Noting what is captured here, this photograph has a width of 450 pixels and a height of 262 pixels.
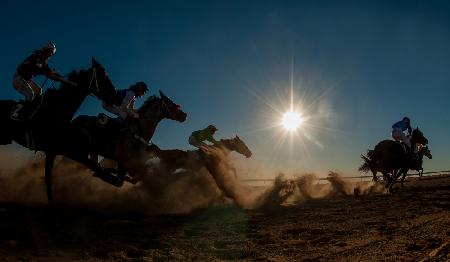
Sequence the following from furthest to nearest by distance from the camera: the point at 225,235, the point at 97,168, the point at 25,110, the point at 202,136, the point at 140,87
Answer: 1. the point at 202,136
2. the point at 140,87
3. the point at 97,168
4. the point at 25,110
5. the point at 225,235

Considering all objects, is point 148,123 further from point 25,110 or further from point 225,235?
point 225,235

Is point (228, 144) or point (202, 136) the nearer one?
point (202, 136)

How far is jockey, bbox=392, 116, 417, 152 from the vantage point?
17.6 meters

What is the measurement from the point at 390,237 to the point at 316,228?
1605 mm

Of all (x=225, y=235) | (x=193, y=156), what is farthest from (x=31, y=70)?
(x=225, y=235)

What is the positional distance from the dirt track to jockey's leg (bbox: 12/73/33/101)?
8.27 ft

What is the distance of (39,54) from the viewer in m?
8.98

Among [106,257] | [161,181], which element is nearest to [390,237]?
[106,257]

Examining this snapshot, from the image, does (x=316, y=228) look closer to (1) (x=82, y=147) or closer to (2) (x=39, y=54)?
(1) (x=82, y=147)

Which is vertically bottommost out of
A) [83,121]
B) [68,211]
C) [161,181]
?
[68,211]

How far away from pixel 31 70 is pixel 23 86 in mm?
429

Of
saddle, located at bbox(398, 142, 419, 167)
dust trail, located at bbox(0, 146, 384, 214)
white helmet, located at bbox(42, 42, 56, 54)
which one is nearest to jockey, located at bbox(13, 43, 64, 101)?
white helmet, located at bbox(42, 42, 56, 54)

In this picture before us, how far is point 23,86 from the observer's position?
909 centimetres

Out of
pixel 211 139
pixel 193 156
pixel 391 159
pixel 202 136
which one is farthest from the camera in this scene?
pixel 391 159
